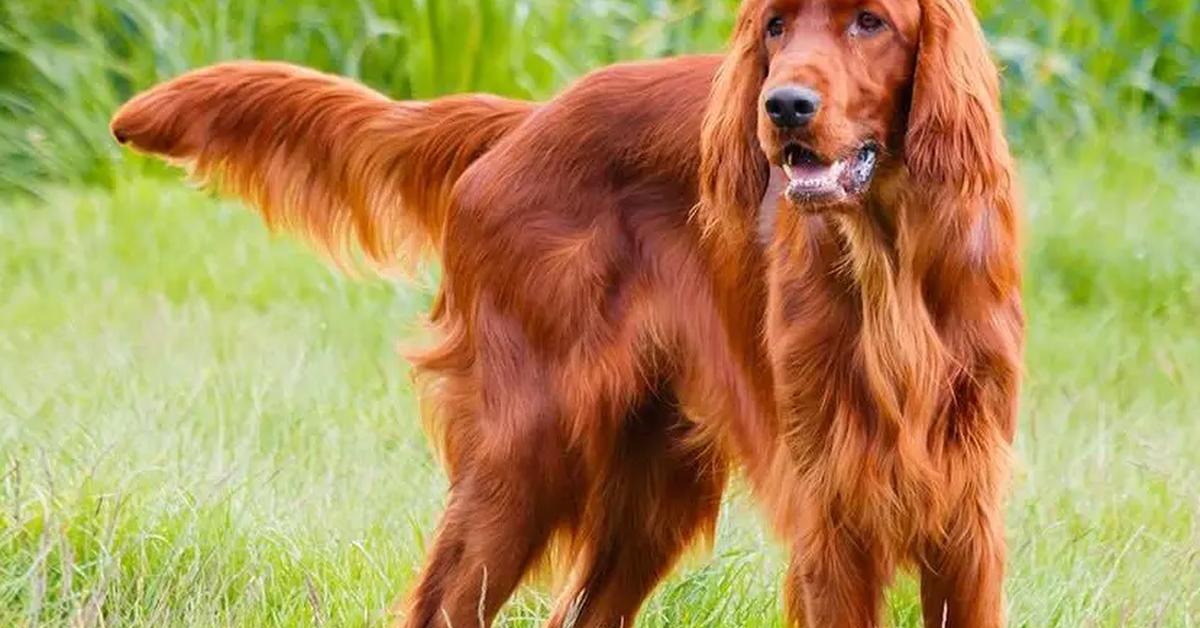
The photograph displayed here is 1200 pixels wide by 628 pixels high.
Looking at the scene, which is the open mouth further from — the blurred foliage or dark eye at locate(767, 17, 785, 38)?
the blurred foliage

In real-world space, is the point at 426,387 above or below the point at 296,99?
below

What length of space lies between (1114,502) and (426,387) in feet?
4.90

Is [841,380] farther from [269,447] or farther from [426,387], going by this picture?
[269,447]

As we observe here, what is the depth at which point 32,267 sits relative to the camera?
661cm

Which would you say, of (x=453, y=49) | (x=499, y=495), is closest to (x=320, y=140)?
(x=499, y=495)

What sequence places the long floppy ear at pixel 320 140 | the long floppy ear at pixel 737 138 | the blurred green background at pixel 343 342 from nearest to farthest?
1. the long floppy ear at pixel 737 138
2. the blurred green background at pixel 343 342
3. the long floppy ear at pixel 320 140

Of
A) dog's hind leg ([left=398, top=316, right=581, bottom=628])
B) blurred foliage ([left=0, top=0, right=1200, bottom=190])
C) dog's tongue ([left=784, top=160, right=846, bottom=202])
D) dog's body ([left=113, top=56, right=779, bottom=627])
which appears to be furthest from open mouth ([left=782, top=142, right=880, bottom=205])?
blurred foliage ([left=0, top=0, right=1200, bottom=190])

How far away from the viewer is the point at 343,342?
19.4ft

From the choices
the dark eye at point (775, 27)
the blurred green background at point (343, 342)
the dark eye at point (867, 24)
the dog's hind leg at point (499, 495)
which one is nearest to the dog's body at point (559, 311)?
the dog's hind leg at point (499, 495)

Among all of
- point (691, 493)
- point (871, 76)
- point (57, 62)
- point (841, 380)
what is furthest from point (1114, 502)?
point (57, 62)

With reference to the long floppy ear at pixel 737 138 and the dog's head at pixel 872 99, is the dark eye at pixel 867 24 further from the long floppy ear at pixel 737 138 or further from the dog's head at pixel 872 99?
the long floppy ear at pixel 737 138

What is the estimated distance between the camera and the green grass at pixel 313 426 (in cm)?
385

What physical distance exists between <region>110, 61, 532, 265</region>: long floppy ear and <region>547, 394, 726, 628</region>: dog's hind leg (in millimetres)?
577

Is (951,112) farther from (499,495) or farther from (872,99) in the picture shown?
(499,495)
